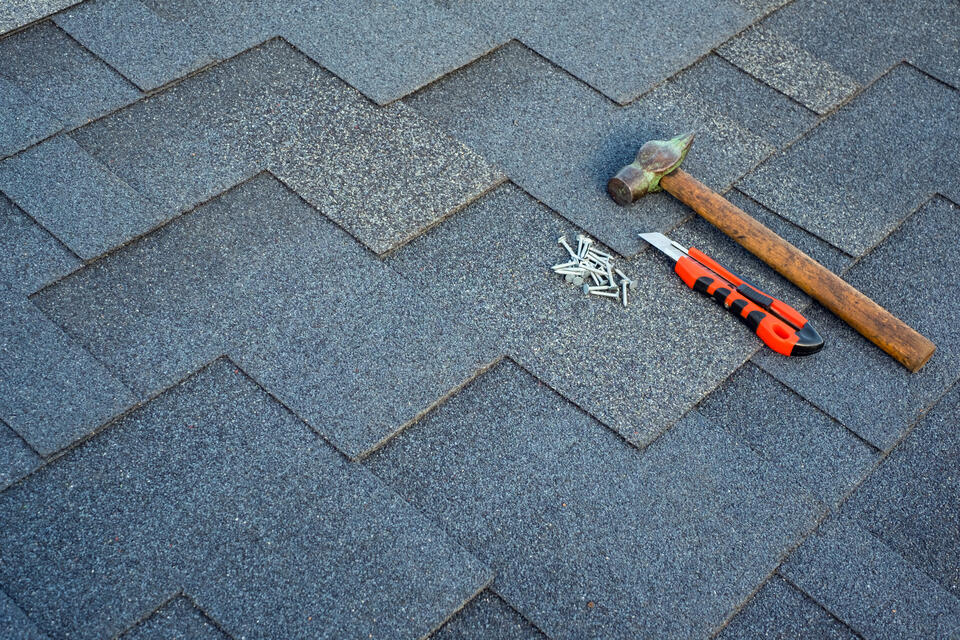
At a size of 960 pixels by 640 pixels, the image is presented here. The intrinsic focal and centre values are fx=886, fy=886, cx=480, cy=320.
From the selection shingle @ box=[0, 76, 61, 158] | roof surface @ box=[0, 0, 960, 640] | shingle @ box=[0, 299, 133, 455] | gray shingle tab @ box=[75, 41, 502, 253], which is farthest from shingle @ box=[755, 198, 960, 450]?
shingle @ box=[0, 76, 61, 158]

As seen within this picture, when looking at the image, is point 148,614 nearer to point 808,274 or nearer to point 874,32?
point 808,274

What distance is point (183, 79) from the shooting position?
447 centimetres

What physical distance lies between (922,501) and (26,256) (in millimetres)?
3804

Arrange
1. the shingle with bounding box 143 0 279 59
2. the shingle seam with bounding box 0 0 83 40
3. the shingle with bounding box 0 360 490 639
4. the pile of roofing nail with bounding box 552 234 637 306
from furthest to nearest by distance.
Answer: the shingle with bounding box 143 0 279 59 → the shingle seam with bounding box 0 0 83 40 → the pile of roofing nail with bounding box 552 234 637 306 → the shingle with bounding box 0 360 490 639

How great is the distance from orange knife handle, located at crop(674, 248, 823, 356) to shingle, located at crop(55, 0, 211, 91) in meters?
2.68

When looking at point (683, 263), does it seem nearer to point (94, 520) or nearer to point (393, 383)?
point (393, 383)

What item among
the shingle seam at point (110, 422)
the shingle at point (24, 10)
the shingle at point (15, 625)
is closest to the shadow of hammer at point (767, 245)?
the shingle seam at point (110, 422)

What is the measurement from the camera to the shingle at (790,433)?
3.55 metres

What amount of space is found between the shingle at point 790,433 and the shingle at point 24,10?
12.7 feet

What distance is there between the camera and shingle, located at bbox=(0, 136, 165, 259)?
3807mm

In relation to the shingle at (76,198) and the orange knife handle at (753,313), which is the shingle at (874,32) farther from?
the shingle at (76,198)

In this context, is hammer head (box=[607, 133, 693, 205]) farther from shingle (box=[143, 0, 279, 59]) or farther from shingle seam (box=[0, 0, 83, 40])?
shingle seam (box=[0, 0, 83, 40])

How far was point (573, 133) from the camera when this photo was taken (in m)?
4.54

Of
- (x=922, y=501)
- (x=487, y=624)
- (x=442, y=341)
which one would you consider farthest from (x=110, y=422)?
(x=922, y=501)
